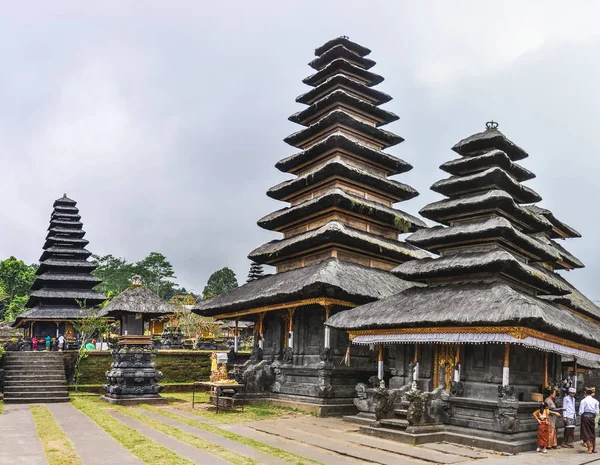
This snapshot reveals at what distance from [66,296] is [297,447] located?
33083 millimetres

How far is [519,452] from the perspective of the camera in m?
14.4

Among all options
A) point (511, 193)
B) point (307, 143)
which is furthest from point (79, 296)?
point (511, 193)

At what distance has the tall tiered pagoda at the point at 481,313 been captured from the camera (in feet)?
49.5

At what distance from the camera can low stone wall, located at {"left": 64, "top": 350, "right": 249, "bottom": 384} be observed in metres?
27.7

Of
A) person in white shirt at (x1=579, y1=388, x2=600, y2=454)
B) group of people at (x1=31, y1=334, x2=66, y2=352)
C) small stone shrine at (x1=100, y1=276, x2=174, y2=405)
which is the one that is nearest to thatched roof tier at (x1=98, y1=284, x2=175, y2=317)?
small stone shrine at (x1=100, y1=276, x2=174, y2=405)

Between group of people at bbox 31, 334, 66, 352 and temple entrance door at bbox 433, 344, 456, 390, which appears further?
group of people at bbox 31, 334, 66, 352

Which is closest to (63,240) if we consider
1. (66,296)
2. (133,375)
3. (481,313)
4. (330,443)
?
(66,296)

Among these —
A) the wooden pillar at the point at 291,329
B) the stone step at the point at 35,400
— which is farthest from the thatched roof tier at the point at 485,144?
the stone step at the point at 35,400

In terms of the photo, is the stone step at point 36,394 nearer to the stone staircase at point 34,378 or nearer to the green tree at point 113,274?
the stone staircase at point 34,378

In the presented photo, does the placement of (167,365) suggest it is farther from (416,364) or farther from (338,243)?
(416,364)

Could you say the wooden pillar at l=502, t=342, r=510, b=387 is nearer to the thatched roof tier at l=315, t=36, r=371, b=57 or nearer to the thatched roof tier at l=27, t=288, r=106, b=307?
the thatched roof tier at l=315, t=36, r=371, b=57

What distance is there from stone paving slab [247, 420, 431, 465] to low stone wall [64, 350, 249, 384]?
510 inches

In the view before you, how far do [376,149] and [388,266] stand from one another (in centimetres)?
654

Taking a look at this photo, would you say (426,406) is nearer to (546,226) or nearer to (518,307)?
(518,307)
